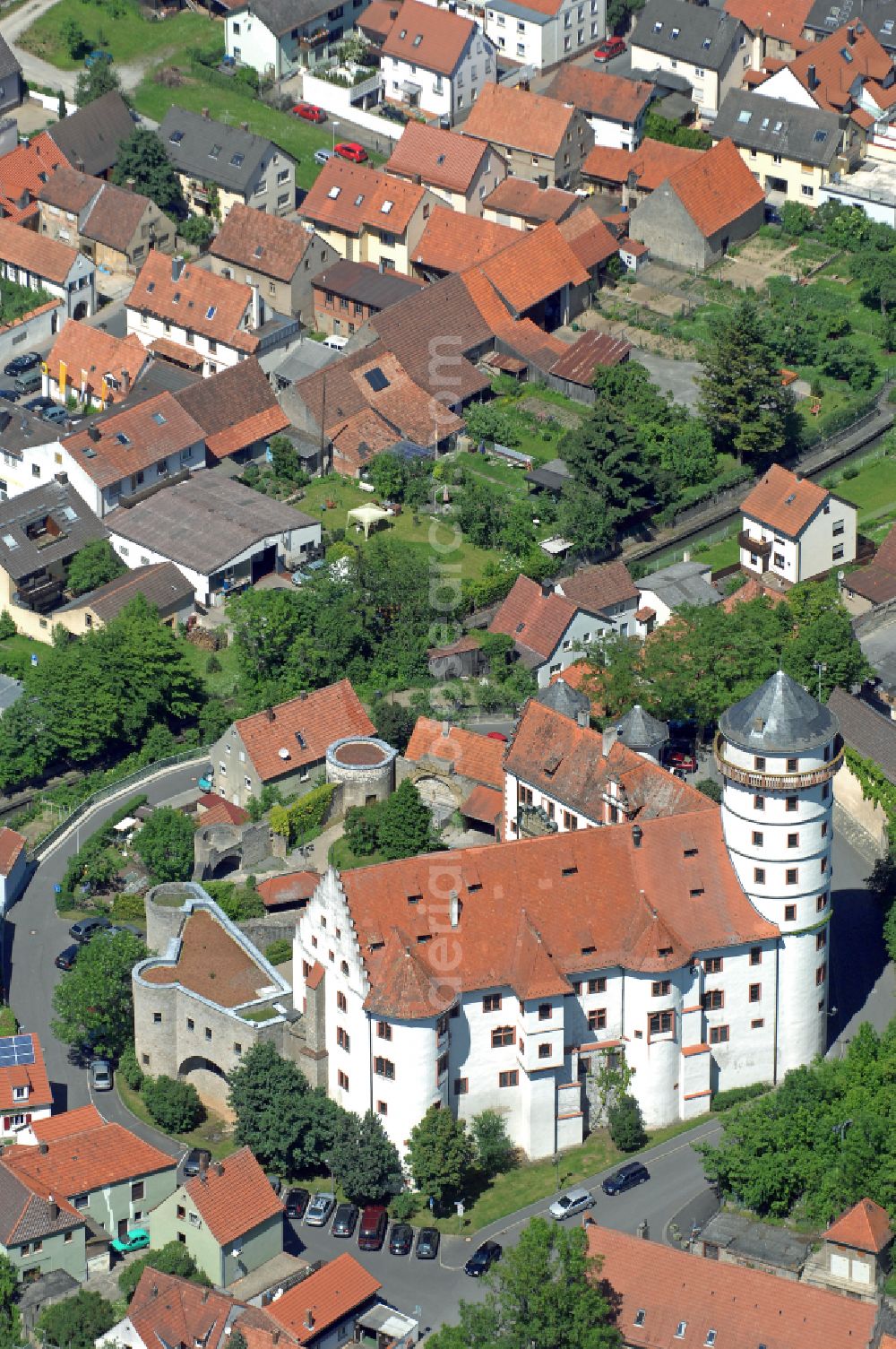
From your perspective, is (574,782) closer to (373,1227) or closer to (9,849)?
(373,1227)

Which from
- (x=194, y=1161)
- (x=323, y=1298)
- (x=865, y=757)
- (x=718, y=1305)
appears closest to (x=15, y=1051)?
(x=194, y=1161)

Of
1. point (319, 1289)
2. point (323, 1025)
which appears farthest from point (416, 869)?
point (319, 1289)

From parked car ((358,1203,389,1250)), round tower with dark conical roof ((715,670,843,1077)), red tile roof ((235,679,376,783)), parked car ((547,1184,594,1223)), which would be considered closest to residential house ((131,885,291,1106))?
parked car ((358,1203,389,1250))

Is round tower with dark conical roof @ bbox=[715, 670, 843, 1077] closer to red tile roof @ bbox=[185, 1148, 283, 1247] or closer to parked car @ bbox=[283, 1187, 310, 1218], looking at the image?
parked car @ bbox=[283, 1187, 310, 1218]

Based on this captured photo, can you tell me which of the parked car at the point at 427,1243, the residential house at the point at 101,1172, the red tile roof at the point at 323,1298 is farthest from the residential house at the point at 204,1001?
the red tile roof at the point at 323,1298

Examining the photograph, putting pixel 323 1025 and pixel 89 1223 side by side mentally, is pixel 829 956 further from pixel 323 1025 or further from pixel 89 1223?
pixel 89 1223

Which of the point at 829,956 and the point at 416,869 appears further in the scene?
the point at 829,956
